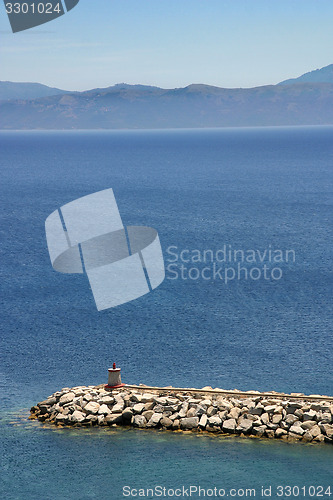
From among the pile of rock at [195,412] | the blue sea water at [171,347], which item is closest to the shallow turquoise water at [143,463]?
the blue sea water at [171,347]

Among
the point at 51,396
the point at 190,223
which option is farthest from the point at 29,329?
the point at 190,223

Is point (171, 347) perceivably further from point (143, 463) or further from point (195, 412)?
point (143, 463)

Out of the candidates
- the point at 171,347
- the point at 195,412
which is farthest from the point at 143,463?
the point at 171,347

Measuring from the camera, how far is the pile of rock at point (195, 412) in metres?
30.6

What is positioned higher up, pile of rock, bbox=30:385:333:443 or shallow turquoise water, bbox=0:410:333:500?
pile of rock, bbox=30:385:333:443

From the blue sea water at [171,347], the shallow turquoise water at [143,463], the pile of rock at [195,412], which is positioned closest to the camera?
the shallow turquoise water at [143,463]

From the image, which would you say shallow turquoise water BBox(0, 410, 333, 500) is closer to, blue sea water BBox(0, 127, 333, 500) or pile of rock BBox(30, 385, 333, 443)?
blue sea water BBox(0, 127, 333, 500)

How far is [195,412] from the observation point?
31562 mm

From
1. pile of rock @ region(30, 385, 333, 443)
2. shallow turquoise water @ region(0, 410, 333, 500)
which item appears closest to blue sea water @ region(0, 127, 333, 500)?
shallow turquoise water @ region(0, 410, 333, 500)

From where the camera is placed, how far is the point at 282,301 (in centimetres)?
5294

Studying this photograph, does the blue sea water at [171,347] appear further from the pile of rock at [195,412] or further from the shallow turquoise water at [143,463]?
the pile of rock at [195,412]

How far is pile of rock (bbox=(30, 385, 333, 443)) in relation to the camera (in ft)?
100

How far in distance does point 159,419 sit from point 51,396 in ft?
16.7

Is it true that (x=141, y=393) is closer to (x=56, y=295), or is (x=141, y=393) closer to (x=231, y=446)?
(x=231, y=446)
